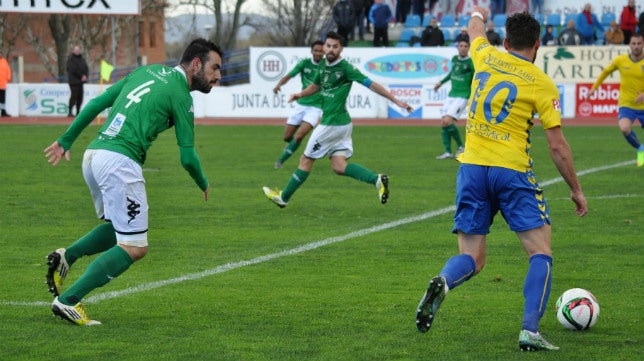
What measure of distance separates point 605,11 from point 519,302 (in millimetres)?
33515

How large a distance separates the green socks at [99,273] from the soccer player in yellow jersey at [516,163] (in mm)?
1900

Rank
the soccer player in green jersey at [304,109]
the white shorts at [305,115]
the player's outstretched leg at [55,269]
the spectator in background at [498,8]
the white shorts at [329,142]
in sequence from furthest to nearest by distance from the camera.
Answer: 1. the spectator in background at [498,8]
2. the white shorts at [305,115]
3. the soccer player in green jersey at [304,109]
4. the white shorts at [329,142]
5. the player's outstretched leg at [55,269]

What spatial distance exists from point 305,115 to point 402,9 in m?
21.3

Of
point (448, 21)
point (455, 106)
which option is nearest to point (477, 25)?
point (455, 106)

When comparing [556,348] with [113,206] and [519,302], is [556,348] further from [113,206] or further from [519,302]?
[113,206]

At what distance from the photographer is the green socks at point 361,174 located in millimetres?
13736

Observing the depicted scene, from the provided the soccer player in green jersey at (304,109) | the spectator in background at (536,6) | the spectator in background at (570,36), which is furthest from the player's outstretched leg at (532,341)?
the spectator in background at (536,6)

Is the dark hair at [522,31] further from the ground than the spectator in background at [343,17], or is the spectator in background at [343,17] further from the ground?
the dark hair at [522,31]

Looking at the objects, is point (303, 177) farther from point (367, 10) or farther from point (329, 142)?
point (367, 10)

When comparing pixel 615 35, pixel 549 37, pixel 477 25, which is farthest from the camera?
pixel 549 37

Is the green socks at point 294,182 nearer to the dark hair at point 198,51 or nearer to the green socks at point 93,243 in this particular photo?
the green socks at point 93,243

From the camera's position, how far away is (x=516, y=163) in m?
6.53

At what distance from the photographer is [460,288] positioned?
334 inches

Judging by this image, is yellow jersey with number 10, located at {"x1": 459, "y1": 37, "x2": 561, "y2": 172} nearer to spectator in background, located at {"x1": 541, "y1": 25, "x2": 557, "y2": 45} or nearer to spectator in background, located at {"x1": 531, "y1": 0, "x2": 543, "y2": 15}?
spectator in background, located at {"x1": 541, "y1": 25, "x2": 557, "y2": 45}
